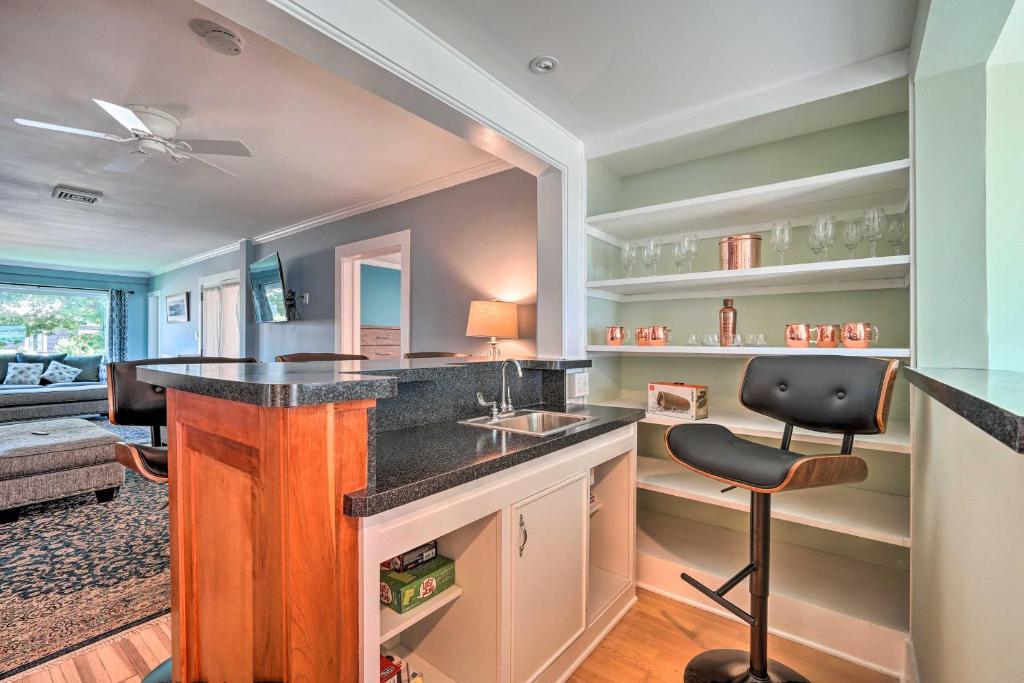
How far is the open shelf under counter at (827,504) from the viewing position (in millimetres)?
1799

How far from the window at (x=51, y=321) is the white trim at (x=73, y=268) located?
0.35m

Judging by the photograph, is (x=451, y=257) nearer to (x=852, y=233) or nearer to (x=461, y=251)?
(x=461, y=251)

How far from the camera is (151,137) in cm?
259

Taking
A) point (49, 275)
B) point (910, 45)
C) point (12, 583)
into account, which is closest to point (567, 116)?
point (910, 45)

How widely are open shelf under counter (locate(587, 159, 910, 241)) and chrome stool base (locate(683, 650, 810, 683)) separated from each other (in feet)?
5.86

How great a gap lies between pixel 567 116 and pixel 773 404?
5.30ft

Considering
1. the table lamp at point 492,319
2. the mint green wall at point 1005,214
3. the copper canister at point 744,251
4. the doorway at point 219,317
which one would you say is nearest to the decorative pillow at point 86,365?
the doorway at point 219,317

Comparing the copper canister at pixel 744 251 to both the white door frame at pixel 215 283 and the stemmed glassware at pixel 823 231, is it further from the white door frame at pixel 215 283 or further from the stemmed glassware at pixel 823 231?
the white door frame at pixel 215 283

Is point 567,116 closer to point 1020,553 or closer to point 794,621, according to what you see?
point 1020,553

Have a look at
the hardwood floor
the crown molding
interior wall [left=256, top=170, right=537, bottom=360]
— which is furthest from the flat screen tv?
the hardwood floor

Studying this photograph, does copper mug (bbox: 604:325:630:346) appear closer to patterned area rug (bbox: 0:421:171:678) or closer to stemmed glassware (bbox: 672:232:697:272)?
stemmed glassware (bbox: 672:232:697:272)

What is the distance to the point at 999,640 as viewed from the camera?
29.0 inches

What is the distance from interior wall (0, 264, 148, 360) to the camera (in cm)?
725

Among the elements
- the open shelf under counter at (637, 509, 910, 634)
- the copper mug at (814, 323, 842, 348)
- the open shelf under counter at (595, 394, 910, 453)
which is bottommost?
the open shelf under counter at (637, 509, 910, 634)
